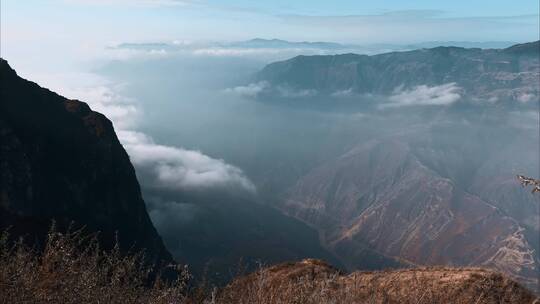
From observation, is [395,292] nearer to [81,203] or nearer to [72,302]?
[72,302]

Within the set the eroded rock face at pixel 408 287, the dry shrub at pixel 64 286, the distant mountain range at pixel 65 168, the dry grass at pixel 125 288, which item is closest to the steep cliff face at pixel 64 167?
the distant mountain range at pixel 65 168

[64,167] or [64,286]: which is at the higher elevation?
[64,286]

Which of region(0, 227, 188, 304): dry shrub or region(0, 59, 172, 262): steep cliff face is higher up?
region(0, 227, 188, 304): dry shrub

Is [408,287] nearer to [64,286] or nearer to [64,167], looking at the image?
[64,286]

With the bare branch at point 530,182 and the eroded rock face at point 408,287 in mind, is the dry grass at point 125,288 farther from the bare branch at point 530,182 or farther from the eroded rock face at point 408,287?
→ the bare branch at point 530,182

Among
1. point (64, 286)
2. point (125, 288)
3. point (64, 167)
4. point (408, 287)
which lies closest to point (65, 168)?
point (64, 167)

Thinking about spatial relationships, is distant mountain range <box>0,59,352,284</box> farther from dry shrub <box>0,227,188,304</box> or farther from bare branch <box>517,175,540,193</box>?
bare branch <box>517,175,540,193</box>

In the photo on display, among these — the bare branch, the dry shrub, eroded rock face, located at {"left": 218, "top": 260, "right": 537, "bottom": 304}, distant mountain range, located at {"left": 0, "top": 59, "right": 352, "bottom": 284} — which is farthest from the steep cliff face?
the bare branch
